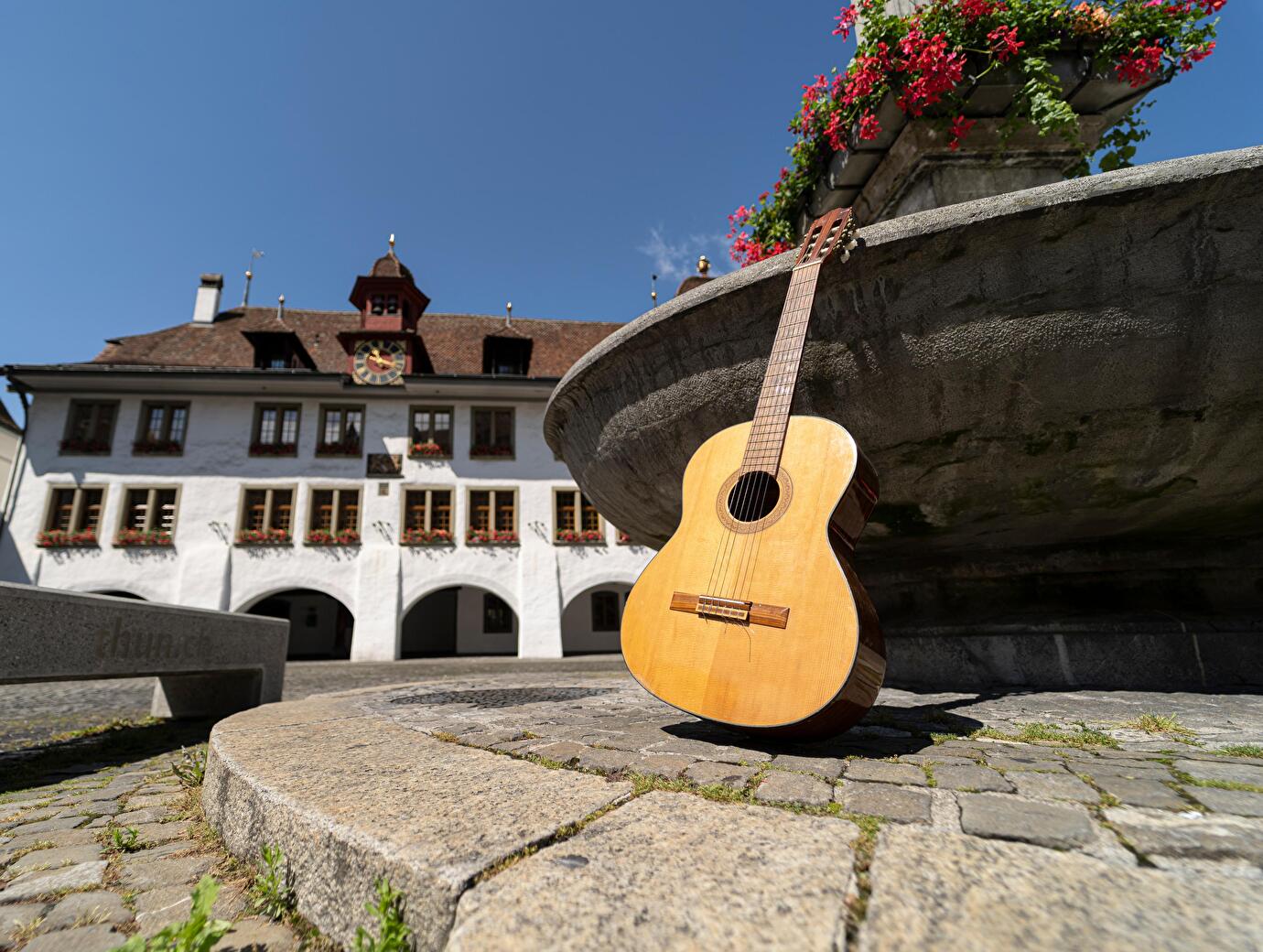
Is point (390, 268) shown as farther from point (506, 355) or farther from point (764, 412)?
point (764, 412)

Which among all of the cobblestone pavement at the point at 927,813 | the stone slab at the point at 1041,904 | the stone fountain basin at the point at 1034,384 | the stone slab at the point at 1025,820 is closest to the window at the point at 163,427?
the cobblestone pavement at the point at 927,813

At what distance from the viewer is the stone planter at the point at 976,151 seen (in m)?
3.38

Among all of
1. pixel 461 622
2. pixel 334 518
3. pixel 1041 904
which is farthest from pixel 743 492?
pixel 461 622

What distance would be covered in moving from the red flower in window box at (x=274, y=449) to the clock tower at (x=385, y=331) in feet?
7.70

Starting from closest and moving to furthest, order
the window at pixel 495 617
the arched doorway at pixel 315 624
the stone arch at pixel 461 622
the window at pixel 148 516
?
the window at pixel 148 516, the stone arch at pixel 461 622, the window at pixel 495 617, the arched doorway at pixel 315 624

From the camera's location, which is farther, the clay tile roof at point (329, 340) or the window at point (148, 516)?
the clay tile roof at point (329, 340)

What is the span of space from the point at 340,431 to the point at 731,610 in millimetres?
16670

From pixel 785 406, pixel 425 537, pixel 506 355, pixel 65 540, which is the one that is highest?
pixel 506 355

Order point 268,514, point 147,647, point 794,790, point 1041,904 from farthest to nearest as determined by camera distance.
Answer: point 268,514, point 147,647, point 794,790, point 1041,904

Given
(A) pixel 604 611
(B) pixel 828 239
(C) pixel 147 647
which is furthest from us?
(A) pixel 604 611

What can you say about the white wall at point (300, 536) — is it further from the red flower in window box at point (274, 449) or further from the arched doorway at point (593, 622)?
the arched doorway at point (593, 622)

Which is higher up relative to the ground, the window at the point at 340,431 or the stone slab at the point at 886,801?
the window at the point at 340,431

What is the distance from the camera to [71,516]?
15.2 meters

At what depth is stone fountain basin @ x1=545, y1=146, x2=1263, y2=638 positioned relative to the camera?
2.08 metres
